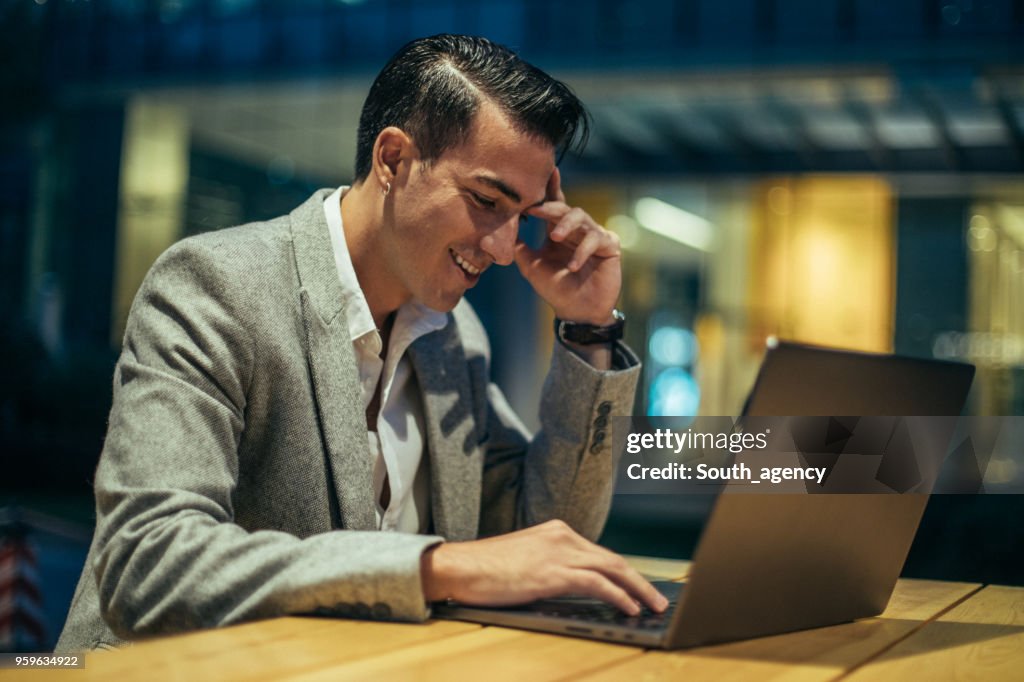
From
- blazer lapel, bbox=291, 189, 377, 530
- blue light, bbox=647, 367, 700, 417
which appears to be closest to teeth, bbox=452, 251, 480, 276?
blazer lapel, bbox=291, 189, 377, 530

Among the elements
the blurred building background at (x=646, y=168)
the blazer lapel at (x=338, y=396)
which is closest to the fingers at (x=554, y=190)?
the blazer lapel at (x=338, y=396)

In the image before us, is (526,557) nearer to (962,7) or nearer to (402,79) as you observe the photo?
(402,79)

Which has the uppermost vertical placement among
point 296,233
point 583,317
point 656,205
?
point 296,233

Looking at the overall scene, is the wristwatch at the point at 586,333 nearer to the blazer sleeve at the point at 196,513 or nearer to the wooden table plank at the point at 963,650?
the blazer sleeve at the point at 196,513

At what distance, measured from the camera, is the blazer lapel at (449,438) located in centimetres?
220

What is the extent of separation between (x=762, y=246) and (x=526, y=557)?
1339 cm

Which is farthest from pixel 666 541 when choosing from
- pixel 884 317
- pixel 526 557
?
pixel 526 557

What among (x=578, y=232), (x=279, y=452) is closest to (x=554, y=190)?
(x=578, y=232)

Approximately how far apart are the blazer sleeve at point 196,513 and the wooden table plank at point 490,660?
0.14 m

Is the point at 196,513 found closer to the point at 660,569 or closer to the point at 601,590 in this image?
the point at 601,590

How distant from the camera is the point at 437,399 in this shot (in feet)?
7.43

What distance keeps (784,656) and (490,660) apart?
1.17 ft

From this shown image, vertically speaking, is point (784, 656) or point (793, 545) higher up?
point (793, 545)

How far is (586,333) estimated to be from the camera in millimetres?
2297
